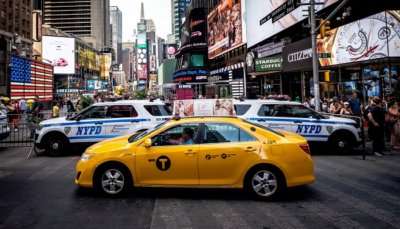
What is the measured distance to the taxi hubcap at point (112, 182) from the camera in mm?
7121

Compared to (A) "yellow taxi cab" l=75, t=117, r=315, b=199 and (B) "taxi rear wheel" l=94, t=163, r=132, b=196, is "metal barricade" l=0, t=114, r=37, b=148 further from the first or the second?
(A) "yellow taxi cab" l=75, t=117, r=315, b=199

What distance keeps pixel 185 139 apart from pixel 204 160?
1.87 feet

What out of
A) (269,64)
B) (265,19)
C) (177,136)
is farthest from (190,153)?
(265,19)

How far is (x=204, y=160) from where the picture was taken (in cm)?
691

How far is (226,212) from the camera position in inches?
244

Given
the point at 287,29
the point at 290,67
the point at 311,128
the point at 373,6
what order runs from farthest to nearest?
1. the point at 287,29
2. the point at 290,67
3. the point at 373,6
4. the point at 311,128

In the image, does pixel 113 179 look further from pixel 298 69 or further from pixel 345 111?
pixel 298 69

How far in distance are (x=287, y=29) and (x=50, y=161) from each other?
26031 mm

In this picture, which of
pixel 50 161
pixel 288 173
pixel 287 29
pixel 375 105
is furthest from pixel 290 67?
pixel 288 173

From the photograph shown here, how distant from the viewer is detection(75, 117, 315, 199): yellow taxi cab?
686cm

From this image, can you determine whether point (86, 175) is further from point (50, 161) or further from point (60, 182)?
point (50, 161)

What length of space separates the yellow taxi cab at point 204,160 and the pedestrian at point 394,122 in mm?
7320

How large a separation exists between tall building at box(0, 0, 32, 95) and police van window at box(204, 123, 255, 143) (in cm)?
5645

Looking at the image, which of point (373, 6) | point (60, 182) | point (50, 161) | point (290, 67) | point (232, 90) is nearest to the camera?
point (60, 182)
